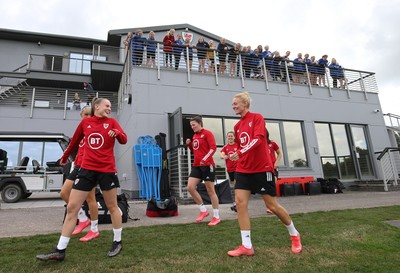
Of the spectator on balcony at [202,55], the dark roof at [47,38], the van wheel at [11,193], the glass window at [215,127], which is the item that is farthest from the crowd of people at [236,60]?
the dark roof at [47,38]

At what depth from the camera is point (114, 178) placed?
3.22 metres

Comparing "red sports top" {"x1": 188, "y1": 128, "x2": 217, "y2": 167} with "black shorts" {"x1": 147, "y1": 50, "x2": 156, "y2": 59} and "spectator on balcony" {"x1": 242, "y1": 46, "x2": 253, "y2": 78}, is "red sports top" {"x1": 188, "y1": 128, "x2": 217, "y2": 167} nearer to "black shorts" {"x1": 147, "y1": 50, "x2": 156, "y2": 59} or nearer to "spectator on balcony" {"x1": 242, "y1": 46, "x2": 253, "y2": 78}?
"black shorts" {"x1": 147, "y1": 50, "x2": 156, "y2": 59}

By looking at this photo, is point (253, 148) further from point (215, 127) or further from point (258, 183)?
point (215, 127)

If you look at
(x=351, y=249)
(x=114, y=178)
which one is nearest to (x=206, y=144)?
(x=114, y=178)

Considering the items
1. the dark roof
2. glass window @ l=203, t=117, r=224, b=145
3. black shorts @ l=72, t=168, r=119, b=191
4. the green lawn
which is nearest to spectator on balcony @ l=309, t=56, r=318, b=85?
glass window @ l=203, t=117, r=224, b=145

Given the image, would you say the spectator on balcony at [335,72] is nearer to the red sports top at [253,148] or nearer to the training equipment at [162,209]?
the training equipment at [162,209]

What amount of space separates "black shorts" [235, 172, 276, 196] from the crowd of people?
814 centimetres

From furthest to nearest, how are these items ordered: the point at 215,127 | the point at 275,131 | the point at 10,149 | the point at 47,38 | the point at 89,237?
the point at 47,38
the point at 275,131
the point at 215,127
the point at 10,149
the point at 89,237

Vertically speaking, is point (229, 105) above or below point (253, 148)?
above

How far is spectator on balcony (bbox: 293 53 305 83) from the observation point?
12.8 meters

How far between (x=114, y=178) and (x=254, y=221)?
2.65 m

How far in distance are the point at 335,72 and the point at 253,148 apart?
1250cm

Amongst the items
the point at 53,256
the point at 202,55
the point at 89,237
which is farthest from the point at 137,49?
the point at 53,256

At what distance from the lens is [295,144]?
38.5 ft
